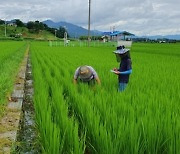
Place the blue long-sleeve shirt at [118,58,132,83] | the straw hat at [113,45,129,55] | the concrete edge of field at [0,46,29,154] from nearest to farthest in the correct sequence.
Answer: the concrete edge of field at [0,46,29,154] → the straw hat at [113,45,129,55] → the blue long-sleeve shirt at [118,58,132,83]

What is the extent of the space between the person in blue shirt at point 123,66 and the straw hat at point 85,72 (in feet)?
1.25

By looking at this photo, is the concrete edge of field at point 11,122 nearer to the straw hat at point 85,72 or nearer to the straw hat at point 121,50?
the straw hat at point 85,72

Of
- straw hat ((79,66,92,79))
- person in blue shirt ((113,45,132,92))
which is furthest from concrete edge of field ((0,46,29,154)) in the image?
person in blue shirt ((113,45,132,92))

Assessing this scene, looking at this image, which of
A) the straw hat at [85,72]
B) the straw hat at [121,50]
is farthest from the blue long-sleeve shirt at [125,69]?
the straw hat at [85,72]

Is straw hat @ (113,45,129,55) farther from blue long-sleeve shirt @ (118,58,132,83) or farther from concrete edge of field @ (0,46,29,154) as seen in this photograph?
concrete edge of field @ (0,46,29,154)

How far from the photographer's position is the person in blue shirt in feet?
16.4

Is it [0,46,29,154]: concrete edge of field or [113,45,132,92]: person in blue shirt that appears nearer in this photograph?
[0,46,29,154]: concrete edge of field

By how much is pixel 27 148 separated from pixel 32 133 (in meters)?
0.53

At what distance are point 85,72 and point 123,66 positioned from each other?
22.2 inches

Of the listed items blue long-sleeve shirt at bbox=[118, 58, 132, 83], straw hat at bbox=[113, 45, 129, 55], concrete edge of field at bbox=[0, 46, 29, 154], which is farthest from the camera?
blue long-sleeve shirt at bbox=[118, 58, 132, 83]

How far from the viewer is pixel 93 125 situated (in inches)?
107

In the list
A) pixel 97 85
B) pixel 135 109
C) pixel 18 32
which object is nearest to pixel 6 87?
pixel 97 85

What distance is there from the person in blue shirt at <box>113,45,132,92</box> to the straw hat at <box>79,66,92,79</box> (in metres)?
0.38

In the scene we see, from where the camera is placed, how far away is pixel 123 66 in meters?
5.14
